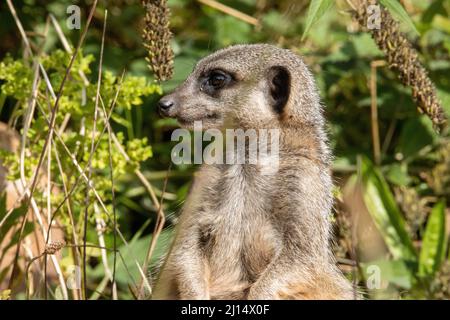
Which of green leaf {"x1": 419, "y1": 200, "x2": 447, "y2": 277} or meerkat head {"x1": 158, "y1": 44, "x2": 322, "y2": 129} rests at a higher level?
meerkat head {"x1": 158, "y1": 44, "x2": 322, "y2": 129}

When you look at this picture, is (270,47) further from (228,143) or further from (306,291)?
(306,291)

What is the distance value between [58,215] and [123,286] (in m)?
0.82

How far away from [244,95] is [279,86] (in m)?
0.15

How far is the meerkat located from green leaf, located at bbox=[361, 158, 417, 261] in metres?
1.59

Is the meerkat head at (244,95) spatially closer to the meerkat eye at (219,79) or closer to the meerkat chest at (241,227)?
the meerkat eye at (219,79)

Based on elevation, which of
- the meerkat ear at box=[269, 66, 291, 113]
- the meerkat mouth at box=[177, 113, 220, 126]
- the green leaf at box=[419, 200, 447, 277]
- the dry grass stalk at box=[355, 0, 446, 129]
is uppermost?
the dry grass stalk at box=[355, 0, 446, 129]

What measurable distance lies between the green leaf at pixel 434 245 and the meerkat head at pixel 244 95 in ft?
5.42

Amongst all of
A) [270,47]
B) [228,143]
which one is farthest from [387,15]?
[228,143]

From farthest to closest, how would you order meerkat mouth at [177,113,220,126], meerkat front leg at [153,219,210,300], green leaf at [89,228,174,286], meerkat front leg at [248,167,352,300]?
green leaf at [89,228,174,286]
meerkat mouth at [177,113,220,126]
meerkat front leg at [153,219,210,300]
meerkat front leg at [248,167,352,300]

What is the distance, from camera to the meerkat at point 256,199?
3.54 meters

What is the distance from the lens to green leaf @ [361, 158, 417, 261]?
211 inches

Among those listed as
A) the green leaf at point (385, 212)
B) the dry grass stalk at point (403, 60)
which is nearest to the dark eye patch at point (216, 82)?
the dry grass stalk at point (403, 60)

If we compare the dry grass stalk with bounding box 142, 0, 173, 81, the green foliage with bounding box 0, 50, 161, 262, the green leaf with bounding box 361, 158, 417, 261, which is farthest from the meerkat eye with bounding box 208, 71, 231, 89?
the green leaf with bounding box 361, 158, 417, 261

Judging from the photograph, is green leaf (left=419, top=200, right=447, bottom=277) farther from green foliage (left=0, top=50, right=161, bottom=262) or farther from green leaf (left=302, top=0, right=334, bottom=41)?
green leaf (left=302, top=0, right=334, bottom=41)
